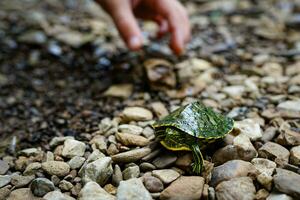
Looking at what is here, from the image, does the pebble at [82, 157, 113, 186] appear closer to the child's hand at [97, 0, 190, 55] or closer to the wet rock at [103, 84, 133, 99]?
the wet rock at [103, 84, 133, 99]

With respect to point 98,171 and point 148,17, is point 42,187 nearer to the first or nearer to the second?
point 98,171

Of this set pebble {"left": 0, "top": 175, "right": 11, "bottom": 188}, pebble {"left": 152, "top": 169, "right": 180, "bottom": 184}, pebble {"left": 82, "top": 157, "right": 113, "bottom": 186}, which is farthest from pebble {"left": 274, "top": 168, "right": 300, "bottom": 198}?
pebble {"left": 0, "top": 175, "right": 11, "bottom": 188}

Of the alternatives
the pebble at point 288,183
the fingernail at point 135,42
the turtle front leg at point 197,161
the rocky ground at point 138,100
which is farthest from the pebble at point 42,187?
the fingernail at point 135,42

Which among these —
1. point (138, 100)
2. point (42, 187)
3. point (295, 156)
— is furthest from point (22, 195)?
point (295, 156)

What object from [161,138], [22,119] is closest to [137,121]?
[161,138]

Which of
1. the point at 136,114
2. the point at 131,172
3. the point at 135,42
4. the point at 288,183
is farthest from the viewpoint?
the point at 135,42

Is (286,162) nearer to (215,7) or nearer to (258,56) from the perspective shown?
(258,56)
